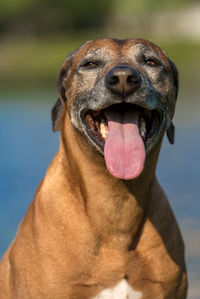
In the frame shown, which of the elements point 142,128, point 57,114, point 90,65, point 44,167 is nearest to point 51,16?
point 44,167

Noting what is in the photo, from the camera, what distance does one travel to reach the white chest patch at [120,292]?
185 inches

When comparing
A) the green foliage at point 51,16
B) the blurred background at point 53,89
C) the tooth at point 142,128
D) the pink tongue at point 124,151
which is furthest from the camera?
the green foliage at point 51,16

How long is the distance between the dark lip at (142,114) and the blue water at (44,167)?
80.5 inches

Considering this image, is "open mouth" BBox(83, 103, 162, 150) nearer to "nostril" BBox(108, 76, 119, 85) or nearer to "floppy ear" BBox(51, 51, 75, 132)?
"nostril" BBox(108, 76, 119, 85)

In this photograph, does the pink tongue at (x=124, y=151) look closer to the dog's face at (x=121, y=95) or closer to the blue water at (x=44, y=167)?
the dog's face at (x=121, y=95)

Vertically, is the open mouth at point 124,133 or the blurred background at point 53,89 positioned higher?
the open mouth at point 124,133

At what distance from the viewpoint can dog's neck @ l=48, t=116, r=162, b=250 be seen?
15.9 feet

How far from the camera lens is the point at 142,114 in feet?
15.6

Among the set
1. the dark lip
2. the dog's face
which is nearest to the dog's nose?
the dog's face

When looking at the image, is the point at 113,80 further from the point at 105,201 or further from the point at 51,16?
the point at 51,16

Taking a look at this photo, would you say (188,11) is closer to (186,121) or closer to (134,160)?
(186,121)

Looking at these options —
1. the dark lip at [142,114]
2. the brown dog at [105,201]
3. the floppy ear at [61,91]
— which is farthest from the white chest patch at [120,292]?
the floppy ear at [61,91]

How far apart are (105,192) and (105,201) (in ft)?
0.18

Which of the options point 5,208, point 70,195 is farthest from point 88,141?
point 5,208
